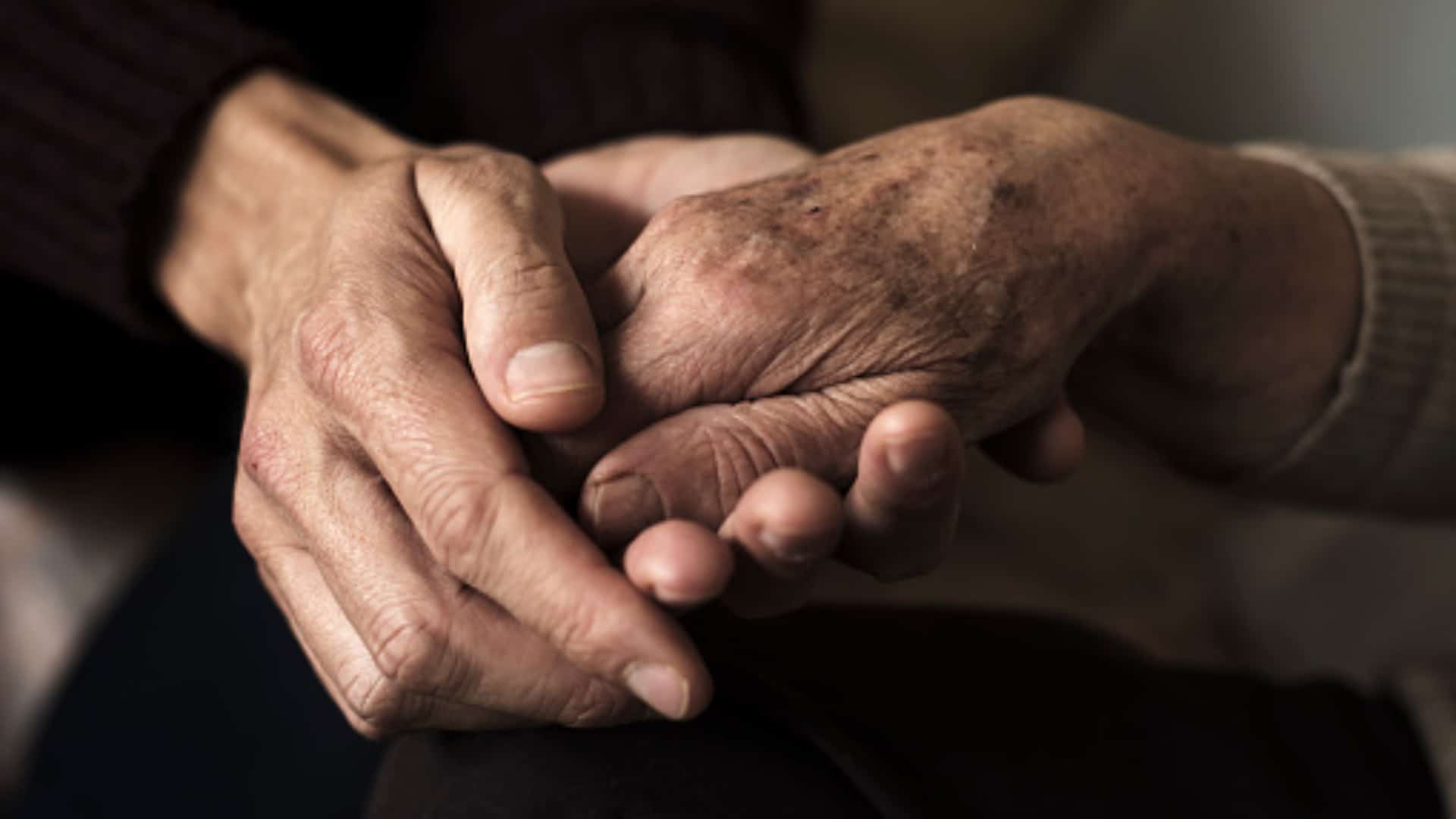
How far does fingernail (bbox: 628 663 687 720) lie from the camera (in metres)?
0.52

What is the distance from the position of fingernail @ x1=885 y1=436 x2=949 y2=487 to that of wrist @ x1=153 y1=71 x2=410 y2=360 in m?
0.48

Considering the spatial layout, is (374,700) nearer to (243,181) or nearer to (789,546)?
(789,546)

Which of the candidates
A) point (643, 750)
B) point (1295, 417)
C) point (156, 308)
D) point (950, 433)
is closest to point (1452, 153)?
point (1295, 417)

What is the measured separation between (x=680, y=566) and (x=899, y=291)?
20 cm

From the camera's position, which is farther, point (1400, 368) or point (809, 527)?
point (1400, 368)

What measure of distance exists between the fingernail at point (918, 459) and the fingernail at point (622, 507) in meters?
0.12

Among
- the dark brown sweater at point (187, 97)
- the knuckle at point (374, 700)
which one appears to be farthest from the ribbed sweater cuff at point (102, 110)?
the knuckle at point (374, 700)

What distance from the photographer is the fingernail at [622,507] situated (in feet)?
1.88

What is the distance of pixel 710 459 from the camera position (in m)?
0.59

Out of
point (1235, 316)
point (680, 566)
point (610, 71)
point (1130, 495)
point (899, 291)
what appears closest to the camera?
point (680, 566)

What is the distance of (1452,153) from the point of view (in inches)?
38.7

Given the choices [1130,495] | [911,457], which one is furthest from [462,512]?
[1130,495]

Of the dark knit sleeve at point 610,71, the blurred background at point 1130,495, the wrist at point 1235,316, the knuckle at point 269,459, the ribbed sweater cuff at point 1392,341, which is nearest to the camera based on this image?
the knuckle at point 269,459

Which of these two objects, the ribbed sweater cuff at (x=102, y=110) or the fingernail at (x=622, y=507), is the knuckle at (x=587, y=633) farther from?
the ribbed sweater cuff at (x=102, y=110)
